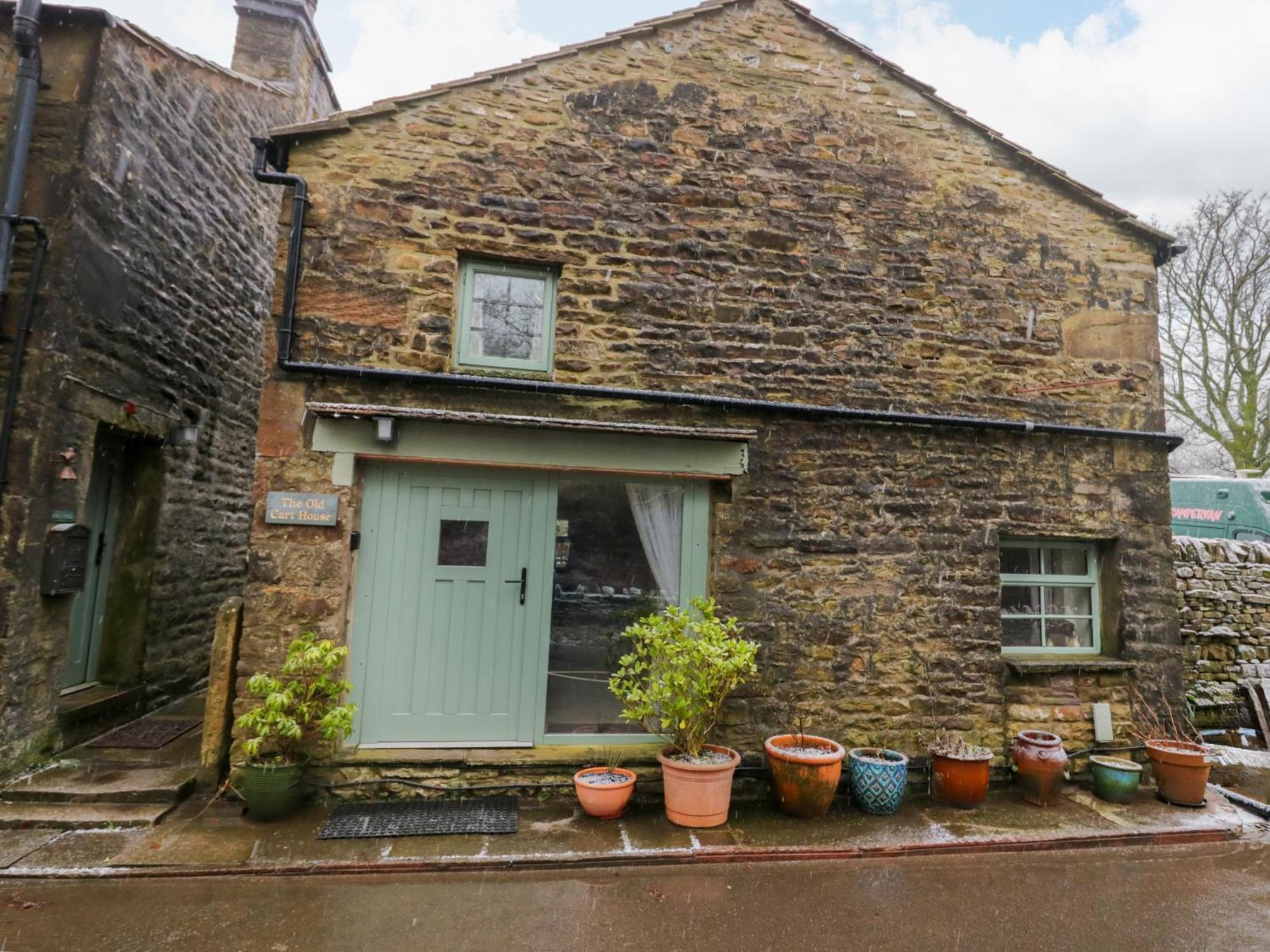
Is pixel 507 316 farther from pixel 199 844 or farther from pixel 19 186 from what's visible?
pixel 199 844

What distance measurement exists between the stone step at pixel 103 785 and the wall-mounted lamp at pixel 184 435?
3.00 metres

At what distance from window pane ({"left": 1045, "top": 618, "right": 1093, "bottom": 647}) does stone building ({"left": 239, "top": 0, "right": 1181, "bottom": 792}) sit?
24 mm

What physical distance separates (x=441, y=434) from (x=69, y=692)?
13.7 feet

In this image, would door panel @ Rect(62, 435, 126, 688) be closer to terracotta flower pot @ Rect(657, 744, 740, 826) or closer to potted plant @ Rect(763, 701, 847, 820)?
terracotta flower pot @ Rect(657, 744, 740, 826)

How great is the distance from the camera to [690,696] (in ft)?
15.9

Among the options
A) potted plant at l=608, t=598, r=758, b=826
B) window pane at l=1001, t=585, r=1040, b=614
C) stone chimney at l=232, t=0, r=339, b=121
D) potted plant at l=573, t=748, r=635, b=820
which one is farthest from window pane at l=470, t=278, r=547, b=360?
stone chimney at l=232, t=0, r=339, b=121

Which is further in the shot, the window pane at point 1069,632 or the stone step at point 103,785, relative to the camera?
the window pane at point 1069,632

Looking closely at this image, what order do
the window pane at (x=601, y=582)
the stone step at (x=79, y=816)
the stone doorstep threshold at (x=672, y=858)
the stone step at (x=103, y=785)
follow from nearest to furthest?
the stone doorstep threshold at (x=672, y=858) < the stone step at (x=79, y=816) < the stone step at (x=103, y=785) < the window pane at (x=601, y=582)

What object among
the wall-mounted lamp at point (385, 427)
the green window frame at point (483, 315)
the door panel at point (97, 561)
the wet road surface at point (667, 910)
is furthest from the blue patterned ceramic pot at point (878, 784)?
the door panel at point (97, 561)

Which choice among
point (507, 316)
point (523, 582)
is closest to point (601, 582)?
point (523, 582)

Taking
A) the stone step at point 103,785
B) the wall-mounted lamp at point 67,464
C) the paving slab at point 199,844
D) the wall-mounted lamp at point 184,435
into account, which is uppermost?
the wall-mounted lamp at point 184,435

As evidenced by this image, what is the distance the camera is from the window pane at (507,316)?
543cm

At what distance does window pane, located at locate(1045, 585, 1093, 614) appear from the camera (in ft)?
20.2

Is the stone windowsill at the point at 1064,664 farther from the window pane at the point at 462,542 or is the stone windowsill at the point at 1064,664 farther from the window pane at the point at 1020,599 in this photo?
the window pane at the point at 462,542
